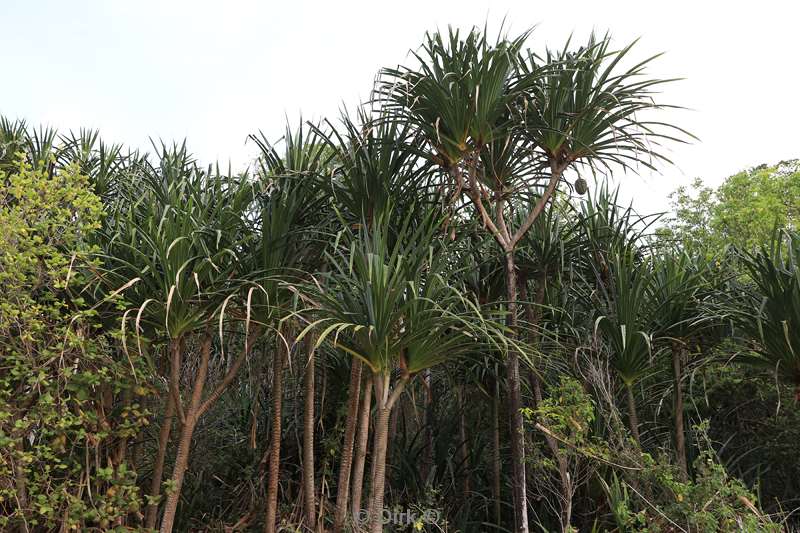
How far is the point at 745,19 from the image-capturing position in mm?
6762

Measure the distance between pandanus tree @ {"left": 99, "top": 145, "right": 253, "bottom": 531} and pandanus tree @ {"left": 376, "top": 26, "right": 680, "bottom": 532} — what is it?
1.30 m

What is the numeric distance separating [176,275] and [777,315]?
11.6 ft

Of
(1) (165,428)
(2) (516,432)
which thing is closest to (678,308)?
(2) (516,432)

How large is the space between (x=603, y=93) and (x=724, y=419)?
2934mm

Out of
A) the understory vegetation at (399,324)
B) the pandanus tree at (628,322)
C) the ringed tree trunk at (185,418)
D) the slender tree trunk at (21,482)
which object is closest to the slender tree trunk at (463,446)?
the understory vegetation at (399,324)

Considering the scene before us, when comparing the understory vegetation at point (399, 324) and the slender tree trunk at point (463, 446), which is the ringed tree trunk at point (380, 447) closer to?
the understory vegetation at point (399, 324)

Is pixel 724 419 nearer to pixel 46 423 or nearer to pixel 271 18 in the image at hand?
pixel 46 423

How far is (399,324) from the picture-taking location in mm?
3516

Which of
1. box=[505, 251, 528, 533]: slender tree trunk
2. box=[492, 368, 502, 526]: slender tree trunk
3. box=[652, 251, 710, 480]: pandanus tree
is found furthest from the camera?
box=[492, 368, 502, 526]: slender tree trunk

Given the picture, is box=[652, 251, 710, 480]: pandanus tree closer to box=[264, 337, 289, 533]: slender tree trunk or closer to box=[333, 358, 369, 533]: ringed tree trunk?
box=[333, 358, 369, 533]: ringed tree trunk

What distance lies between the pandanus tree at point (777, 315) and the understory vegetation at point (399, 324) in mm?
18

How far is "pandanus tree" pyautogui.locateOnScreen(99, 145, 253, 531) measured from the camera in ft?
11.9

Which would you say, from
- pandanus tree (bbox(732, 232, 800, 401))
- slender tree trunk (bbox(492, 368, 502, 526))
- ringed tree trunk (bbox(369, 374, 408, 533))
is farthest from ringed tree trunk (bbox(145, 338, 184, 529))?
pandanus tree (bbox(732, 232, 800, 401))

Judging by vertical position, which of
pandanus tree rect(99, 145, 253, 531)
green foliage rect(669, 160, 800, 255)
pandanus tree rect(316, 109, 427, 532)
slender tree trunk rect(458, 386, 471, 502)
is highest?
green foliage rect(669, 160, 800, 255)
